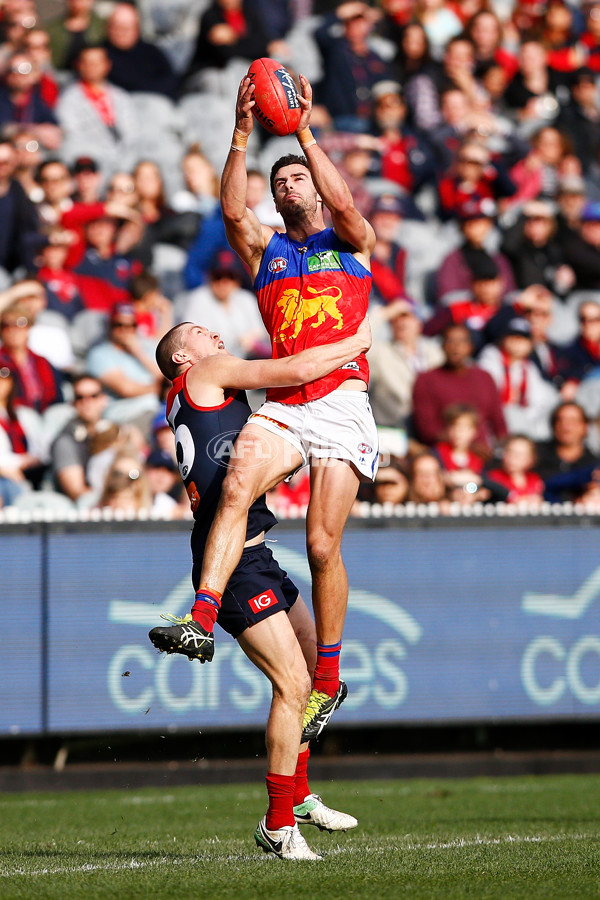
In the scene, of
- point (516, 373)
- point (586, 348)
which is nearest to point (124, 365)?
point (516, 373)

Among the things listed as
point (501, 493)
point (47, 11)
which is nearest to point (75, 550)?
point (501, 493)

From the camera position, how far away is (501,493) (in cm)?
1117

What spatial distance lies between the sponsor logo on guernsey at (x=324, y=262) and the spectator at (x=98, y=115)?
8438 mm

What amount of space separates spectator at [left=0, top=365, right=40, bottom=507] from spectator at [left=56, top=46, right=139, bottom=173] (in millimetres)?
4145

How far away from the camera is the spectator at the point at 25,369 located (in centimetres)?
1162

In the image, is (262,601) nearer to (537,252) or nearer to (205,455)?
(205,455)

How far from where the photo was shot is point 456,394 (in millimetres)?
12266

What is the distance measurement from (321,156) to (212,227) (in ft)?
23.1

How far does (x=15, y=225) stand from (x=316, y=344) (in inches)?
290

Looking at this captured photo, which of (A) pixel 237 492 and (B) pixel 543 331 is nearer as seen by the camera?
(A) pixel 237 492

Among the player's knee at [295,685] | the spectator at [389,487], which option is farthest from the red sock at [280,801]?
the spectator at [389,487]

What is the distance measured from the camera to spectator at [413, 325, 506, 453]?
12.1 m

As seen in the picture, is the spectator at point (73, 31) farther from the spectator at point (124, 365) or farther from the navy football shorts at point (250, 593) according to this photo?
the navy football shorts at point (250, 593)

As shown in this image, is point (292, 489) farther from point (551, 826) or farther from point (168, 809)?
point (551, 826)
